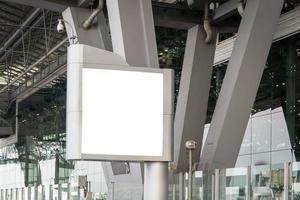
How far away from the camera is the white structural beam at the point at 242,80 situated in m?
14.0

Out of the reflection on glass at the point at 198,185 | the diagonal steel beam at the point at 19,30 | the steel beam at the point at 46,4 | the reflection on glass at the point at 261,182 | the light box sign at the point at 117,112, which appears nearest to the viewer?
the light box sign at the point at 117,112

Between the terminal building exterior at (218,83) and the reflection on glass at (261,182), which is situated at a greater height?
the terminal building exterior at (218,83)

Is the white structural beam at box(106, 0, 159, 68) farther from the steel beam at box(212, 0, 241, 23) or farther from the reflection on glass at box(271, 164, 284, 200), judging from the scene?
the reflection on glass at box(271, 164, 284, 200)

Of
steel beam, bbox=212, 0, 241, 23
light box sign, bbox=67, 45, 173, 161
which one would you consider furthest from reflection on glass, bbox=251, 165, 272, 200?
steel beam, bbox=212, 0, 241, 23

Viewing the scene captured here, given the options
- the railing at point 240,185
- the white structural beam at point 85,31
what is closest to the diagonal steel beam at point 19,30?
the white structural beam at point 85,31

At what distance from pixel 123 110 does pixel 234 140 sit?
6734 millimetres

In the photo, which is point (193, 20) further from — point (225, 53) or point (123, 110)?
point (123, 110)

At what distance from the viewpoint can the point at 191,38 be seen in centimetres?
1717

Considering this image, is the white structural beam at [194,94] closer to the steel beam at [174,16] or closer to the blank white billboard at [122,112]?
the steel beam at [174,16]

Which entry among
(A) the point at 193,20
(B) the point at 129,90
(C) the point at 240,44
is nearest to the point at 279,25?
(A) the point at 193,20

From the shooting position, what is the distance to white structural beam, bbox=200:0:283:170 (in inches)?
551

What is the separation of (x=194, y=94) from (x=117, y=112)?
8.52 meters

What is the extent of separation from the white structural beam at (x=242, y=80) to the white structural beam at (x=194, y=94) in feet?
5.69

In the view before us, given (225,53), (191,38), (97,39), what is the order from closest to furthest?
(97,39) → (191,38) → (225,53)
